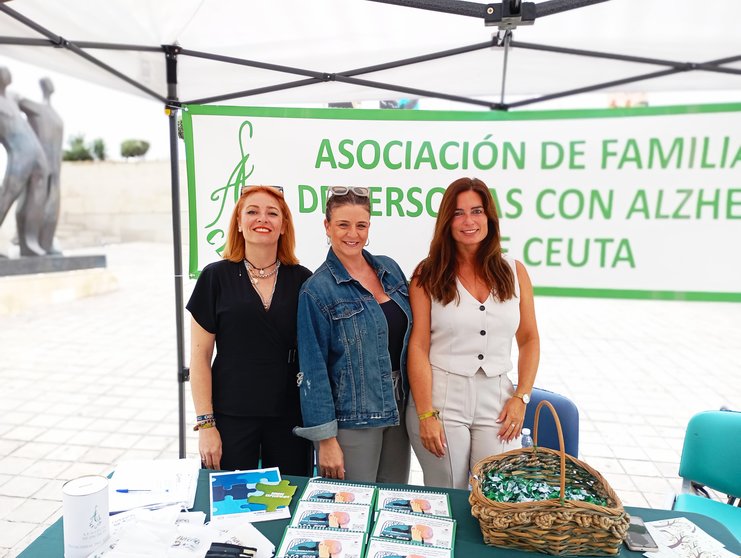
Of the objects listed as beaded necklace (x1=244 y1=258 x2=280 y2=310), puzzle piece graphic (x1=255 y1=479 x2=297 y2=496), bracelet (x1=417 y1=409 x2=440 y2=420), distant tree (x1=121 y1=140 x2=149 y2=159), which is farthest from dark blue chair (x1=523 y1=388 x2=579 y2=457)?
distant tree (x1=121 y1=140 x2=149 y2=159)

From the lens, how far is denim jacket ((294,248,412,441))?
1776 mm

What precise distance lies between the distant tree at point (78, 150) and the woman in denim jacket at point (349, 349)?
95.1 feet

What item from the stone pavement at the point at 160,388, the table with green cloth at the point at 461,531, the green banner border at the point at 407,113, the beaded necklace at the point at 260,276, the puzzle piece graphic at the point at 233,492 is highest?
the green banner border at the point at 407,113

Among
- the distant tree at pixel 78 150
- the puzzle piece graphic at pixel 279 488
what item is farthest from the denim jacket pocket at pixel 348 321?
the distant tree at pixel 78 150

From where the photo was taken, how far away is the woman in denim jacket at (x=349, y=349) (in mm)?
1781

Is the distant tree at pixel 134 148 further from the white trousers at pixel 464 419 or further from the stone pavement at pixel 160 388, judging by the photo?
the white trousers at pixel 464 419

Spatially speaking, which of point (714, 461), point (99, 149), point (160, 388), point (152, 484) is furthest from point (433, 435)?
point (99, 149)

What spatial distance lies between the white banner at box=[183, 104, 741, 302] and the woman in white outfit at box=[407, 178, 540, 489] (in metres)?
0.85

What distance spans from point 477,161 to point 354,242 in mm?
1221

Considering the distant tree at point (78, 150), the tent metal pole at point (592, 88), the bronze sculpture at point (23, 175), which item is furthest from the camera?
the distant tree at point (78, 150)

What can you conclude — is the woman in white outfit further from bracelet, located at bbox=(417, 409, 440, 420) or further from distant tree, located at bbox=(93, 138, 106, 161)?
distant tree, located at bbox=(93, 138, 106, 161)

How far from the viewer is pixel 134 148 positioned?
2717 centimetres

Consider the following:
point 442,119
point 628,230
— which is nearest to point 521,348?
point 628,230

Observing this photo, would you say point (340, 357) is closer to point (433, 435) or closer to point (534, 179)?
point (433, 435)
